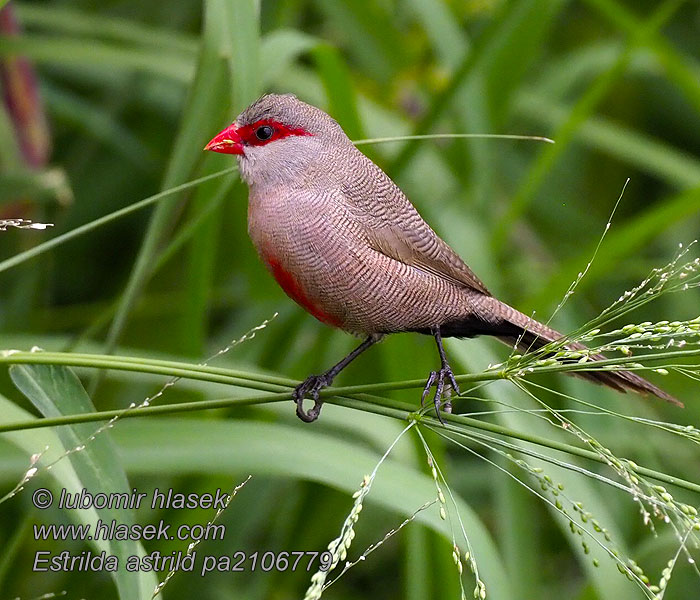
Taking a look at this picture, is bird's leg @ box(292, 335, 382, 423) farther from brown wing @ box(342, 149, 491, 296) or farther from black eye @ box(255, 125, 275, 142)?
black eye @ box(255, 125, 275, 142)

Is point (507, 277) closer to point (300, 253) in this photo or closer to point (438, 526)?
point (438, 526)

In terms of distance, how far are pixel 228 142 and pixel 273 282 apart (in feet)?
3.09

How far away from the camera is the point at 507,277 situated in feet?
11.8

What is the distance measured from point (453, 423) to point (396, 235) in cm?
47

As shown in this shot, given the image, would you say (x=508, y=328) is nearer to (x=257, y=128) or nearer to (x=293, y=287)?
(x=293, y=287)

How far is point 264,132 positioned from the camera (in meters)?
1.86

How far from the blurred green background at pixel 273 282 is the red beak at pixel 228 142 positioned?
0.03 metres

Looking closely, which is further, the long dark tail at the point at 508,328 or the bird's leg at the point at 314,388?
the long dark tail at the point at 508,328

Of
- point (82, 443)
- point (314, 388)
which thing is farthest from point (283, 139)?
point (82, 443)

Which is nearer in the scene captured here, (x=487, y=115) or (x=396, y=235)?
(x=396, y=235)

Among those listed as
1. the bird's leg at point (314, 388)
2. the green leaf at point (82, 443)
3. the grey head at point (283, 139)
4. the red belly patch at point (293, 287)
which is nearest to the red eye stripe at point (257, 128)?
the grey head at point (283, 139)

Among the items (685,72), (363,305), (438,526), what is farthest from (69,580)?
(685,72)

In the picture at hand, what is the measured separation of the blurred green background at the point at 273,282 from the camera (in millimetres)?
2102

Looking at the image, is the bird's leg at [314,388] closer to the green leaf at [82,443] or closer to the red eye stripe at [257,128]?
→ the green leaf at [82,443]
